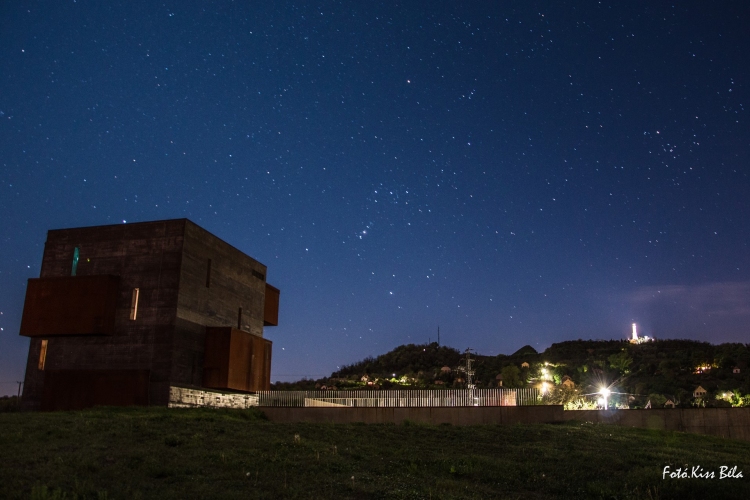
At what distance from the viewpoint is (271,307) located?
37812 millimetres

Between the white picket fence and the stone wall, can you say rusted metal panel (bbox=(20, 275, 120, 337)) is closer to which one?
the stone wall

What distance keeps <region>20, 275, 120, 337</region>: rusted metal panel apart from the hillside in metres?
37.8

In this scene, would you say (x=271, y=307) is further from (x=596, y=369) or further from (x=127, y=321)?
(x=596, y=369)

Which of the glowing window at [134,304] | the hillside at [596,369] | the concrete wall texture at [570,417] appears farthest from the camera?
the hillside at [596,369]

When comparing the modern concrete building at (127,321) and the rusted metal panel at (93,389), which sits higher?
the modern concrete building at (127,321)

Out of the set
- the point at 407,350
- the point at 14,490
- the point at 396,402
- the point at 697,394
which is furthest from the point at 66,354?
the point at 407,350

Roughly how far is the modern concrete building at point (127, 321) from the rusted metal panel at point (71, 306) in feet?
0.14

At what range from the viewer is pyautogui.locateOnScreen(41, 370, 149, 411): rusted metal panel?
26.2 m

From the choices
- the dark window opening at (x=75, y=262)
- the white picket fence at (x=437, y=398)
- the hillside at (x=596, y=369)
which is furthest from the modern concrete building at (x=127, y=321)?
the hillside at (x=596, y=369)

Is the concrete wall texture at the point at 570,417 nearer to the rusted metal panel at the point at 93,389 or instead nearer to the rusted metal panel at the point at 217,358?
the rusted metal panel at the point at 217,358

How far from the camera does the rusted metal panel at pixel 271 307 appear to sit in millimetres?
37312

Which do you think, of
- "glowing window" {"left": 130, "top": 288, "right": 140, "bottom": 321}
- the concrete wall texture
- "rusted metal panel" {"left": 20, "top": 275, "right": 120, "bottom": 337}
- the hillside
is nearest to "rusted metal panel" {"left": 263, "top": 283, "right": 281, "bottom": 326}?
"glowing window" {"left": 130, "top": 288, "right": 140, "bottom": 321}

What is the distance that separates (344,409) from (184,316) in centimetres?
817

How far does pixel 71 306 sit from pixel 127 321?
8.34 feet
